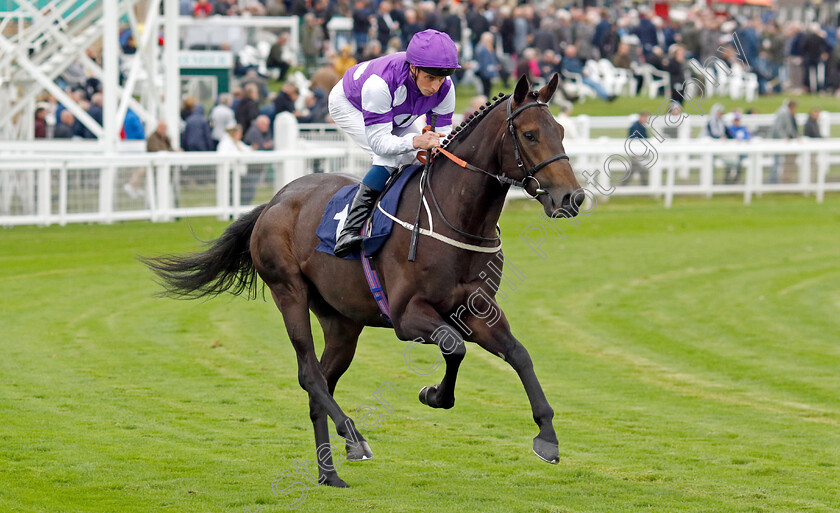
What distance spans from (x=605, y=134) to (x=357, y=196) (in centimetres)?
1651

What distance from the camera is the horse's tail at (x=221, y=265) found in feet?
22.7

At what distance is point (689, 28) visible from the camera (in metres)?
30.2

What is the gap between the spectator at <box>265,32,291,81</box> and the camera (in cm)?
2730

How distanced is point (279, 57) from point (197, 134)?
32.7 feet

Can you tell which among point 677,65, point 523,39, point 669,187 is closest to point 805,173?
point 669,187

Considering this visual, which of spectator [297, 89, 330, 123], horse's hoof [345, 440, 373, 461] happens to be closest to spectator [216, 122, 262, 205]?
spectator [297, 89, 330, 123]

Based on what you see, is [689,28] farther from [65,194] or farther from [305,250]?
[305,250]

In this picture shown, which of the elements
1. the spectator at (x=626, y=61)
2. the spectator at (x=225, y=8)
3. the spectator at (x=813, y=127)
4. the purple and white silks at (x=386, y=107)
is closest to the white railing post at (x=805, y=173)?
the spectator at (x=813, y=127)

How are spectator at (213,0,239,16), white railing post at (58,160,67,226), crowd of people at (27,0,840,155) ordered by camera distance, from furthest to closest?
spectator at (213,0,239,16), crowd of people at (27,0,840,155), white railing post at (58,160,67,226)

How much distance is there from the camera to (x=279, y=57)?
2748 centimetres

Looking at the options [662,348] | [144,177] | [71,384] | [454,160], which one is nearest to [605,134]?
[144,177]

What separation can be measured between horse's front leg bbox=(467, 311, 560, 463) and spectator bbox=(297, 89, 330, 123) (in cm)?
1527

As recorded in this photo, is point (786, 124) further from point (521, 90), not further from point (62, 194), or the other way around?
point (521, 90)

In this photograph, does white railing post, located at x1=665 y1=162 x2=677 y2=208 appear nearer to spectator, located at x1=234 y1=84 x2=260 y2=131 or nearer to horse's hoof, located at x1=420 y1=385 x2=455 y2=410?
spectator, located at x1=234 y1=84 x2=260 y2=131
